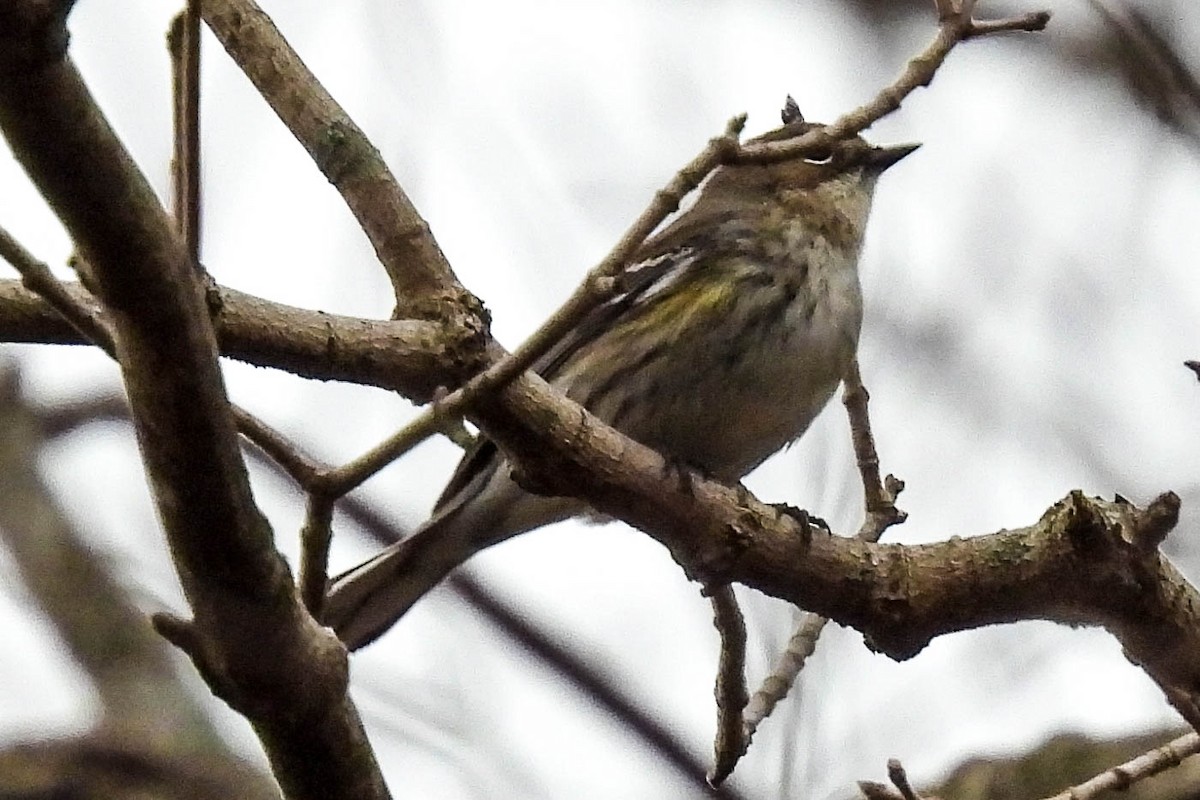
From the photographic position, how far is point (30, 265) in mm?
2551

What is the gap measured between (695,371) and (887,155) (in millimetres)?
1417

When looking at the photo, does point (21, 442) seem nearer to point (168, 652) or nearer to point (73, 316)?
point (168, 652)

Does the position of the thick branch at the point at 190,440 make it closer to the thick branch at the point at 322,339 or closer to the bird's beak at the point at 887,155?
the thick branch at the point at 322,339

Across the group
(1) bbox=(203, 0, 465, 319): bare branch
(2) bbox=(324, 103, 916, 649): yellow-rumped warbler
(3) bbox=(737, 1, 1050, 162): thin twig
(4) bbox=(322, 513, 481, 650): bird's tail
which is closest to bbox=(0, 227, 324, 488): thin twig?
(3) bbox=(737, 1, 1050, 162): thin twig

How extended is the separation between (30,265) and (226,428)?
1.19ft

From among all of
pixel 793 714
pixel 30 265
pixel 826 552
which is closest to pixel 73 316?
pixel 30 265

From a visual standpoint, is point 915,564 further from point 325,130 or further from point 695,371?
point 325,130

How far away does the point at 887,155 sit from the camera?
6.31 m

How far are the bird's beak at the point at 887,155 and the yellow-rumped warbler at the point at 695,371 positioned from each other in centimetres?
51

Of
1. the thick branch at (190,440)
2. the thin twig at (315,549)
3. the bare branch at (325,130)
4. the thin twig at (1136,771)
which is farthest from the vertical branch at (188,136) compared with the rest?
the thin twig at (1136,771)

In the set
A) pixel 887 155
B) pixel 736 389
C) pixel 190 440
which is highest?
pixel 887 155

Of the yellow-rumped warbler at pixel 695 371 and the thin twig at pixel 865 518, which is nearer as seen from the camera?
the thin twig at pixel 865 518

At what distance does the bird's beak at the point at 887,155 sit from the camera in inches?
246

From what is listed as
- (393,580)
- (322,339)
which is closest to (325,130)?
(322,339)
